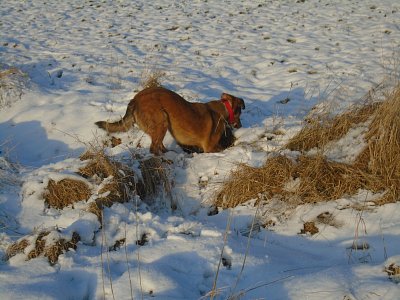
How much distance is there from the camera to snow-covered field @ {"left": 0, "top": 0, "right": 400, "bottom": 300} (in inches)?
96.6

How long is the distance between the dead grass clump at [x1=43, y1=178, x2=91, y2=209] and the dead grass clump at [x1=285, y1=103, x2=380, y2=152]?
2.29m

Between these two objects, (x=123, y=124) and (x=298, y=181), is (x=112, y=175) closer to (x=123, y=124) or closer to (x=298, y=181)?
(x=123, y=124)

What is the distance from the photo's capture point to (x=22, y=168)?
4.22 meters

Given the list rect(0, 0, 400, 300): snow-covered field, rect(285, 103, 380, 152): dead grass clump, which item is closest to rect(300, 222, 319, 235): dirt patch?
rect(0, 0, 400, 300): snow-covered field

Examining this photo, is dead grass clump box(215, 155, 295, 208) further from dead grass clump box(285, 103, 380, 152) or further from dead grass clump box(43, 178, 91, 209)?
dead grass clump box(43, 178, 91, 209)

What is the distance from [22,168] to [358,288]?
147 inches

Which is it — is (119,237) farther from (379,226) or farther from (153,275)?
(379,226)

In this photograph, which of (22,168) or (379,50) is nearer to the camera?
(22,168)

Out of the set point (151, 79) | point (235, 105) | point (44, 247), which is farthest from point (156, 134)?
point (44, 247)

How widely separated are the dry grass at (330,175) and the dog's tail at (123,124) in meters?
1.65

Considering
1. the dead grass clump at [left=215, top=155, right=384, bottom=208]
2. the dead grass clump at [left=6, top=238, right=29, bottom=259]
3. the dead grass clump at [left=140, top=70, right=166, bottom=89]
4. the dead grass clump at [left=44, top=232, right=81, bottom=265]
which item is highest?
the dead grass clump at [left=140, top=70, right=166, bottom=89]

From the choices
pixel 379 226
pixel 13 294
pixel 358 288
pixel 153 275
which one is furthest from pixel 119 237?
pixel 379 226

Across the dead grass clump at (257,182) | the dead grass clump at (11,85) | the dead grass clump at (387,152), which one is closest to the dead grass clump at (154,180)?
the dead grass clump at (257,182)

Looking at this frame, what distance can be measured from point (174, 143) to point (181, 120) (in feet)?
1.93
